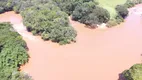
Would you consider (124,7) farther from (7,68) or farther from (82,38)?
(7,68)

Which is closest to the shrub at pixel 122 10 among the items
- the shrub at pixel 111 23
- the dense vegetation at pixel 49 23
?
the shrub at pixel 111 23

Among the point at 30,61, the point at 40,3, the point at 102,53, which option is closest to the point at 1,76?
the point at 30,61

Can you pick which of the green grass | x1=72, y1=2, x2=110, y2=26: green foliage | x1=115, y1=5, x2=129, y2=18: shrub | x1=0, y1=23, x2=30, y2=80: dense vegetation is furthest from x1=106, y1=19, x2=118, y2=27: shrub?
x1=0, y1=23, x2=30, y2=80: dense vegetation

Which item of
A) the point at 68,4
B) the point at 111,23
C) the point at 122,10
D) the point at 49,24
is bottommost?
the point at 49,24

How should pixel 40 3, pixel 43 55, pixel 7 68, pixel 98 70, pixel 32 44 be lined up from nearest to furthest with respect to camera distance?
pixel 7 68
pixel 98 70
pixel 43 55
pixel 32 44
pixel 40 3

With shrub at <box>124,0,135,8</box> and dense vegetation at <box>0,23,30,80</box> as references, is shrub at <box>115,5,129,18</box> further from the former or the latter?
dense vegetation at <box>0,23,30,80</box>

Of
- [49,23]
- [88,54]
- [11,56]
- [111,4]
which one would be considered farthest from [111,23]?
[11,56]

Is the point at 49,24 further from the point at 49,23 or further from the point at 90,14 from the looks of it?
the point at 90,14
